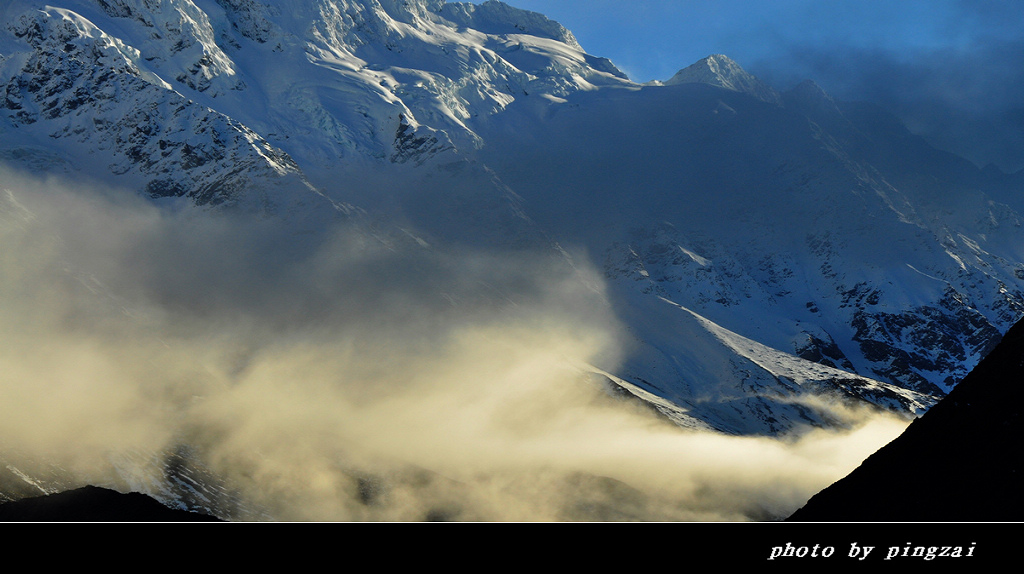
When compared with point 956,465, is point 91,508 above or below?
below

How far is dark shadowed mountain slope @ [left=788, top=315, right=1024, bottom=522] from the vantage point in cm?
4922

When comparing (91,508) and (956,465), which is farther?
(91,508)

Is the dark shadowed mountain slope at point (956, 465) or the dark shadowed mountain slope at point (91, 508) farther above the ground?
the dark shadowed mountain slope at point (956, 465)

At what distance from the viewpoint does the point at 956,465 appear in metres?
53.3

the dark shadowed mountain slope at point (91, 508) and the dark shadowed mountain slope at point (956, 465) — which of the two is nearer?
the dark shadowed mountain slope at point (956, 465)

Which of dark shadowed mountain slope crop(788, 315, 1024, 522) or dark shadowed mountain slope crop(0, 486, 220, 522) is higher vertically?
dark shadowed mountain slope crop(788, 315, 1024, 522)

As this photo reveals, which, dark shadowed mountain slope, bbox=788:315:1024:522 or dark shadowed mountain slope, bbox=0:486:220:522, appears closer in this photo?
dark shadowed mountain slope, bbox=788:315:1024:522

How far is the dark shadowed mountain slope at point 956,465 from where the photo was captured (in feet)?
161
